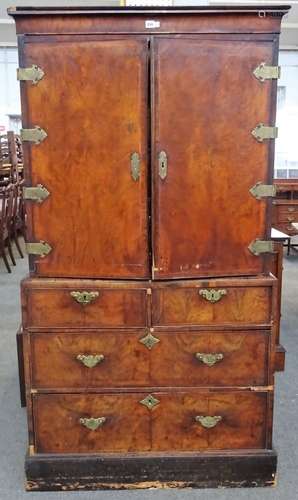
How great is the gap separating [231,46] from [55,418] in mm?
1556

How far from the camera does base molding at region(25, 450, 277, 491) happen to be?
2.15m

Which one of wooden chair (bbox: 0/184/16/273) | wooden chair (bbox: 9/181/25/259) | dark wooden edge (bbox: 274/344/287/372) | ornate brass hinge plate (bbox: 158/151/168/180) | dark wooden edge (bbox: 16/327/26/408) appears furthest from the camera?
wooden chair (bbox: 9/181/25/259)

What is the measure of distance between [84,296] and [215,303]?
0.50 meters

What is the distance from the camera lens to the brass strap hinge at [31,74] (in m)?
1.92

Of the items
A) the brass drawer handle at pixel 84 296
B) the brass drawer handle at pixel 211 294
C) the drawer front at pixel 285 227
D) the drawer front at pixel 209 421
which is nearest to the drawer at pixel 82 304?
the brass drawer handle at pixel 84 296

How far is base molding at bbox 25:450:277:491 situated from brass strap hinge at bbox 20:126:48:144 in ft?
4.07

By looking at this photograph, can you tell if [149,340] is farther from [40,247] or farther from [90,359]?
[40,247]

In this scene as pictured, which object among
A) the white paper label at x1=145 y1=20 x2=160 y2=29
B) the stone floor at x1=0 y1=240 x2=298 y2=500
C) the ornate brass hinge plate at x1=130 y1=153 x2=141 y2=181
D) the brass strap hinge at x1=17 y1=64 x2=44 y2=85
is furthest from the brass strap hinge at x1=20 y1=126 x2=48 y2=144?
the stone floor at x1=0 y1=240 x2=298 y2=500

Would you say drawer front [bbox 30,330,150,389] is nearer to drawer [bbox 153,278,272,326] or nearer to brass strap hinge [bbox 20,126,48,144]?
drawer [bbox 153,278,272,326]

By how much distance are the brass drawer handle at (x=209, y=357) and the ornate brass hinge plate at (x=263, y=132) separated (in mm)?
839

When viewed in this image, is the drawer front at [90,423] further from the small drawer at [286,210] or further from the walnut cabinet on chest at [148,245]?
Answer: the small drawer at [286,210]

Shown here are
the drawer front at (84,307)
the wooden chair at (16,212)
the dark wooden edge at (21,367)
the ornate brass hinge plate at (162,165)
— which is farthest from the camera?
the wooden chair at (16,212)

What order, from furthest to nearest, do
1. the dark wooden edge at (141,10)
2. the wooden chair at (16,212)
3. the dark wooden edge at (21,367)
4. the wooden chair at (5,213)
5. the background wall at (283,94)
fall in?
1. the background wall at (283,94)
2. the wooden chair at (16,212)
3. the wooden chair at (5,213)
4. the dark wooden edge at (21,367)
5. the dark wooden edge at (141,10)

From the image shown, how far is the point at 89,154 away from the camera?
1.99m
